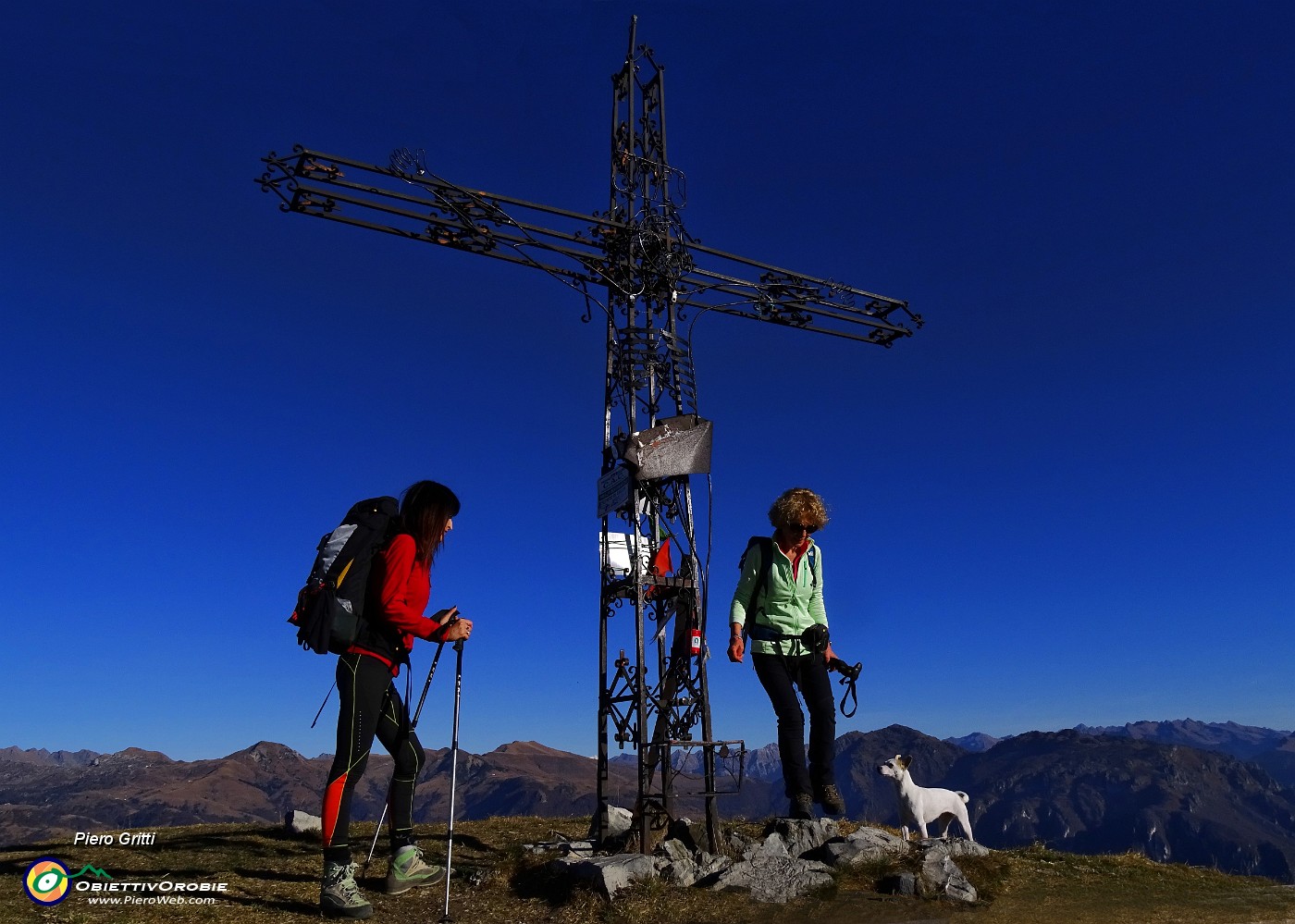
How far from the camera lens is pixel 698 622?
8789 millimetres

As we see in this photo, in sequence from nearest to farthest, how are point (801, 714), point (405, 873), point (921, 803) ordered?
point (405, 873), point (801, 714), point (921, 803)

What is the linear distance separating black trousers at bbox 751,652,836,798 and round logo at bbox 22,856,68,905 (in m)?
6.14

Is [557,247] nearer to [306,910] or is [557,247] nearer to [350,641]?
[350,641]

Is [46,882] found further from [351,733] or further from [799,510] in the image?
[799,510]

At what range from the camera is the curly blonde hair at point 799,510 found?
8.00 metres

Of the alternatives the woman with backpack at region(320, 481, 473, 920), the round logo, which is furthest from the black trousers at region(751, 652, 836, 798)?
the round logo

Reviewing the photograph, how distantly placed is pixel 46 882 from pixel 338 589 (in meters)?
3.87

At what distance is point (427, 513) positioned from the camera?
6.30m

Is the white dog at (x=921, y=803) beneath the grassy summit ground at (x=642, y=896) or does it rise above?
above

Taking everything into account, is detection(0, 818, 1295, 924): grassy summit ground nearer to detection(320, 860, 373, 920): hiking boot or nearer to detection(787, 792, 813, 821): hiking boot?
detection(320, 860, 373, 920): hiking boot


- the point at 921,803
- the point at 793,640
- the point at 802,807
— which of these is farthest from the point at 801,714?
the point at 921,803

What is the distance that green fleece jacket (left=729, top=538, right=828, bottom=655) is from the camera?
7.89 m

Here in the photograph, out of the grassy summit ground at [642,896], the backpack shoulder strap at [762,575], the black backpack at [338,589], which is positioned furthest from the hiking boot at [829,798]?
Result: the black backpack at [338,589]

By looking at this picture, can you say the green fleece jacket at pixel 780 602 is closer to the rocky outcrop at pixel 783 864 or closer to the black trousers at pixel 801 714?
the black trousers at pixel 801 714
